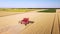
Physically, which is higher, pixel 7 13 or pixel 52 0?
pixel 52 0

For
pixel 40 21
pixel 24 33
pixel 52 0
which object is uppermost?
pixel 52 0

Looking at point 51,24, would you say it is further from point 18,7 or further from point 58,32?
point 18,7

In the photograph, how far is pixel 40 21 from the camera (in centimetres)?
112

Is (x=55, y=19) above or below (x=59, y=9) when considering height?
below

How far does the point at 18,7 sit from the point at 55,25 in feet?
1.64

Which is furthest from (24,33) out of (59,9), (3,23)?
(59,9)

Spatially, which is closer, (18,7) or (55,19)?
(55,19)

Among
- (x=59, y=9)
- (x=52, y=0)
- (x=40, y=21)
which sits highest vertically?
(x=52, y=0)

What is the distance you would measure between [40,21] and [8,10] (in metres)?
0.43

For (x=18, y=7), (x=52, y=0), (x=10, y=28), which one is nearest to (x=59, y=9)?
(x=52, y=0)

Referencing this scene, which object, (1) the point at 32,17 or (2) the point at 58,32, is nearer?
(2) the point at 58,32

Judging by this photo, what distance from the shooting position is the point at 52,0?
118 centimetres

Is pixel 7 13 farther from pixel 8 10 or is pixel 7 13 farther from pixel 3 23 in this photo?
pixel 3 23

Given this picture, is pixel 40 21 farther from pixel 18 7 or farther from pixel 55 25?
pixel 18 7
